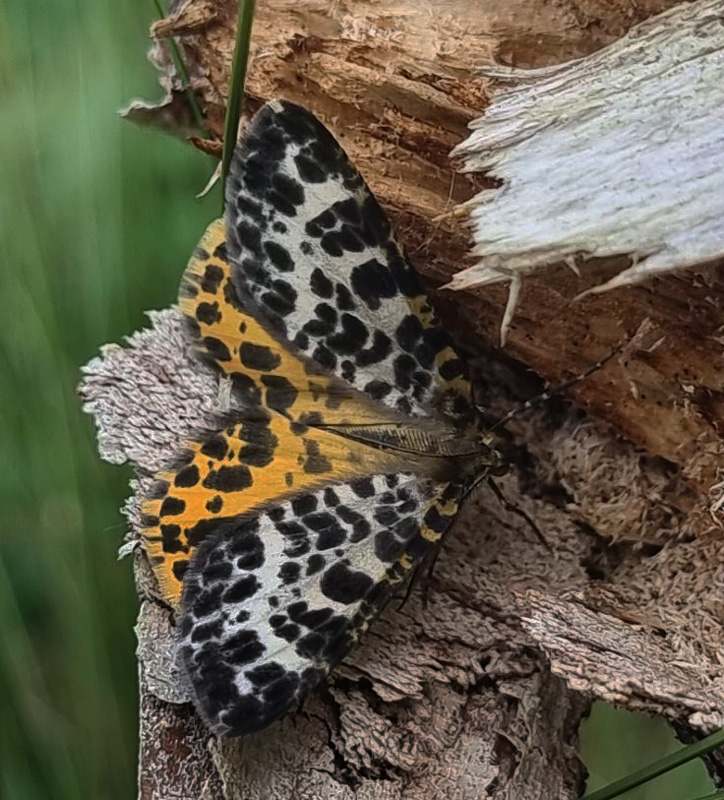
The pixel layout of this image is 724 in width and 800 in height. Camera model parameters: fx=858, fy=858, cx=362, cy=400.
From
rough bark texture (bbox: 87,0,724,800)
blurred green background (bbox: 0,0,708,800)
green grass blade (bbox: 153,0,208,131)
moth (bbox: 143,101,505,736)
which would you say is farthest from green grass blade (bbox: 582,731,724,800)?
green grass blade (bbox: 153,0,208,131)

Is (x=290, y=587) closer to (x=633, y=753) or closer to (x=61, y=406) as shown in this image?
(x=61, y=406)

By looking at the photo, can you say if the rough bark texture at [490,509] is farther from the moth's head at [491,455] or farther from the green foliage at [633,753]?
the green foliage at [633,753]

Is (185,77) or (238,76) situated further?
(185,77)

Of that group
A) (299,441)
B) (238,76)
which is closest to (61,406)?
(299,441)

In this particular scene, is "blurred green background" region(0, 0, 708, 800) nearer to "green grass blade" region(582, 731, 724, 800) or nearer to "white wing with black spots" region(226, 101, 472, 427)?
"white wing with black spots" region(226, 101, 472, 427)

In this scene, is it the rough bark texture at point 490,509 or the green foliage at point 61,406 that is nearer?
the rough bark texture at point 490,509

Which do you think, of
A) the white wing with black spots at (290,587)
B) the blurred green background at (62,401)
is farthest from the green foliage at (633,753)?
the blurred green background at (62,401)

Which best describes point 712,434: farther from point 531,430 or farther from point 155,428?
point 155,428
